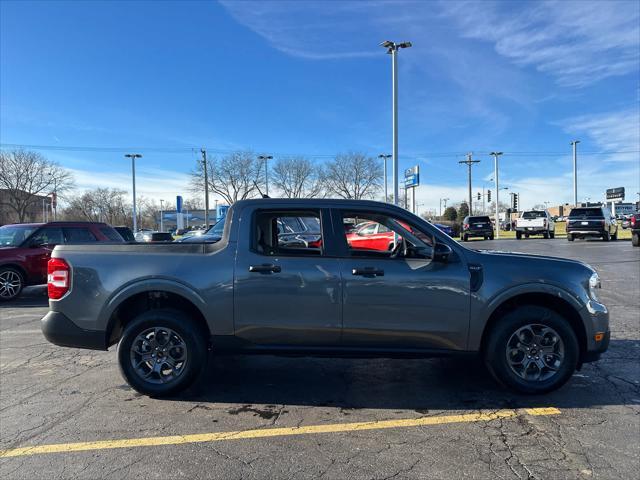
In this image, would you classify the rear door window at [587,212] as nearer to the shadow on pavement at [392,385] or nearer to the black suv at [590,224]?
the black suv at [590,224]

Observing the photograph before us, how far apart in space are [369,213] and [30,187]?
218 ft

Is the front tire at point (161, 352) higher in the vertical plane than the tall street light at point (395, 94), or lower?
lower

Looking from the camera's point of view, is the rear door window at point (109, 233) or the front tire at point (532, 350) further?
the rear door window at point (109, 233)

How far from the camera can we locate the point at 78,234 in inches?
400

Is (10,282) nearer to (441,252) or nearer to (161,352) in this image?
(161,352)

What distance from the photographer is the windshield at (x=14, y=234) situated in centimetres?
963

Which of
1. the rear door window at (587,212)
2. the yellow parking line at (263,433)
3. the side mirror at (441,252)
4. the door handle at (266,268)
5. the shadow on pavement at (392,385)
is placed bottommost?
the yellow parking line at (263,433)

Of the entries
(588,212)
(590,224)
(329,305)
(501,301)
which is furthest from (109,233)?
(588,212)

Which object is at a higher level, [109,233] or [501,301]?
[109,233]

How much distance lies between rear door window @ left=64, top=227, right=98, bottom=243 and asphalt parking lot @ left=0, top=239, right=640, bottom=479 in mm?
5426

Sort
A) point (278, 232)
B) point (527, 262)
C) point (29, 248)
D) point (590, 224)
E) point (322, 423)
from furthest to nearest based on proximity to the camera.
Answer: point (590, 224)
point (29, 248)
point (278, 232)
point (527, 262)
point (322, 423)

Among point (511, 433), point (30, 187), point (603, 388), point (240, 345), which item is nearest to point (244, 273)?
point (240, 345)

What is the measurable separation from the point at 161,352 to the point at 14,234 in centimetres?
797

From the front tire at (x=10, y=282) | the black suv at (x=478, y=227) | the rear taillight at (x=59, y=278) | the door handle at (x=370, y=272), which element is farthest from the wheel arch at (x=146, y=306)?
the black suv at (x=478, y=227)
